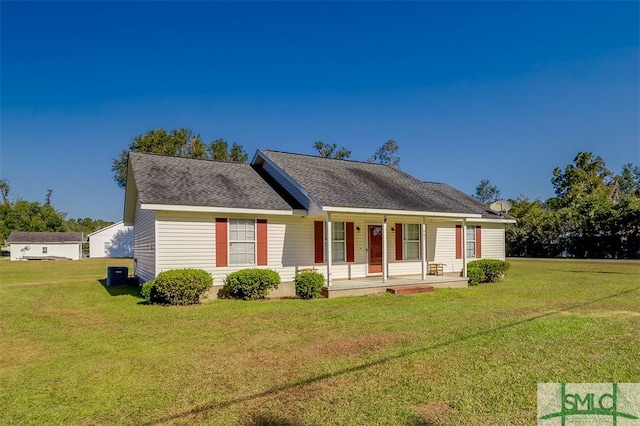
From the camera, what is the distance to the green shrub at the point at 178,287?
1064cm

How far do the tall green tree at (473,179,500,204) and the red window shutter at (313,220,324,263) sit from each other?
6588 cm

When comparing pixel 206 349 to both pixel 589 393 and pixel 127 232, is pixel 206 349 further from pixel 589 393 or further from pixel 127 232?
pixel 127 232

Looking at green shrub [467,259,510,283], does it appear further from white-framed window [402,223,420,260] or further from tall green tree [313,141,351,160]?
tall green tree [313,141,351,160]

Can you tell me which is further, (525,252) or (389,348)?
(525,252)

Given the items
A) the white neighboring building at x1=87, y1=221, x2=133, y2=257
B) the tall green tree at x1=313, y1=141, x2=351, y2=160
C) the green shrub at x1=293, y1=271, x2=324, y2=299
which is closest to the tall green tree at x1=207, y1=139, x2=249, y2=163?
the tall green tree at x1=313, y1=141, x2=351, y2=160

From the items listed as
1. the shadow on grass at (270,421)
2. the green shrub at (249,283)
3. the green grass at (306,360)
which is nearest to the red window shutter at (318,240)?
the green shrub at (249,283)

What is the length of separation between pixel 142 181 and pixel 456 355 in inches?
396

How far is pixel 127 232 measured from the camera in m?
46.3

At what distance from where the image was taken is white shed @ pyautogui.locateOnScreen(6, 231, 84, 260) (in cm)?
4744

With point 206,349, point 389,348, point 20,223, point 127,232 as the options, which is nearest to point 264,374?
point 206,349

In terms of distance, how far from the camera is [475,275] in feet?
51.2

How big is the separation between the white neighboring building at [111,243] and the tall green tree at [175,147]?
7.30 meters

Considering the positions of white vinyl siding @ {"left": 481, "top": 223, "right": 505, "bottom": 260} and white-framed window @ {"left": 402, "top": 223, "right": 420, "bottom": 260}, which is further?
white vinyl siding @ {"left": 481, "top": 223, "right": 505, "bottom": 260}

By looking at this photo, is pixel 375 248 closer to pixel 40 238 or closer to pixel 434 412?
pixel 434 412
